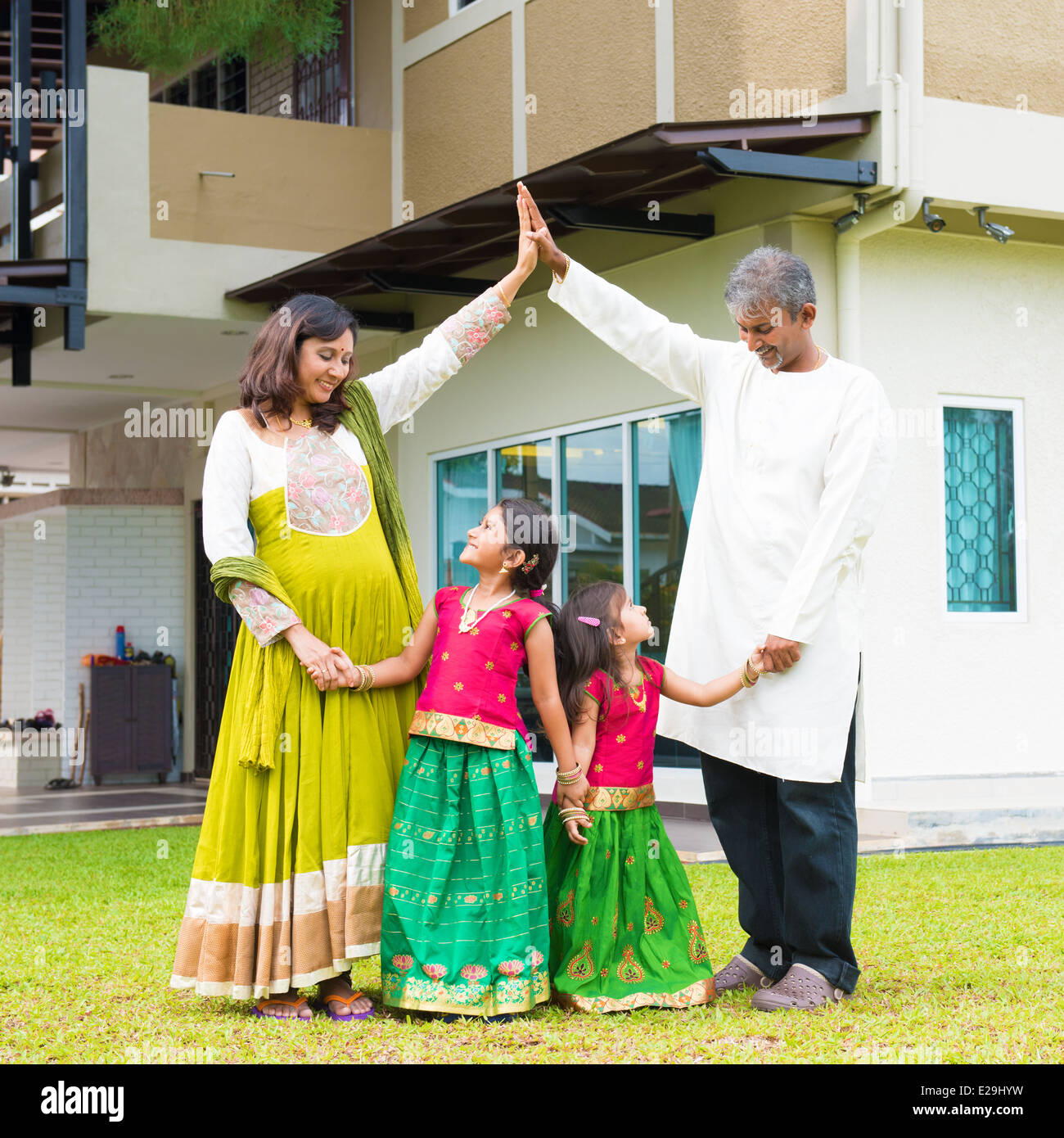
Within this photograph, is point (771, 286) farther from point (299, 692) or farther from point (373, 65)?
point (373, 65)

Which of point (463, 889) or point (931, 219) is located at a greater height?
point (931, 219)

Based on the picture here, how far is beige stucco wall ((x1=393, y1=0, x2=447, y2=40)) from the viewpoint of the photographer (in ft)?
33.3

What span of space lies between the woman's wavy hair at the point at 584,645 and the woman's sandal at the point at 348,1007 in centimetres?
88

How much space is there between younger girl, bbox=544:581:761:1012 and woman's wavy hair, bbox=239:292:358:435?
2.98ft

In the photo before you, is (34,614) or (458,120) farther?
(34,614)

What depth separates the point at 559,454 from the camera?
930cm

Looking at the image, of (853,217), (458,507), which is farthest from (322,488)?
(458,507)

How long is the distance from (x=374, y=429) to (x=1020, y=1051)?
213 centimetres

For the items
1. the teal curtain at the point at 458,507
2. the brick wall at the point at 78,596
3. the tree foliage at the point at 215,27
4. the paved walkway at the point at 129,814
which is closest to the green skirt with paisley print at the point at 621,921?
the paved walkway at the point at 129,814

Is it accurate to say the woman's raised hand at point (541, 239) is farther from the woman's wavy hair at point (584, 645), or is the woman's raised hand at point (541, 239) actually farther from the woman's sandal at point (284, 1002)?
the woman's sandal at point (284, 1002)

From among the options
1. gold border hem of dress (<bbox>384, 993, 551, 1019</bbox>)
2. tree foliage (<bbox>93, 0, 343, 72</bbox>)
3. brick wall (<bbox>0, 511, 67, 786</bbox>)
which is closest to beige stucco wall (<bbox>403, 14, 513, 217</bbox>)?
tree foliage (<bbox>93, 0, 343, 72</bbox>)

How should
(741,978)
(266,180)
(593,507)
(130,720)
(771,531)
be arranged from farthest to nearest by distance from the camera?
(130,720) → (266,180) → (593,507) → (741,978) → (771,531)

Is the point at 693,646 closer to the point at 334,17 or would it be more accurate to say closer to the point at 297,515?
the point at 297,515

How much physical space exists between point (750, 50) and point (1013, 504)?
296 centimetres
